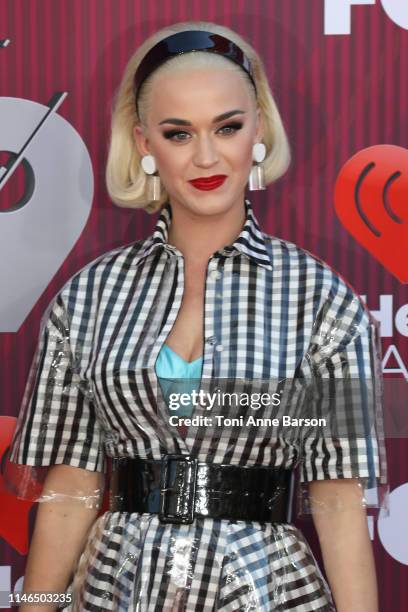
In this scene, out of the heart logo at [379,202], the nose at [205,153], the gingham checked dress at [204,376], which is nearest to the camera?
the gingham checked dress at [204,376]

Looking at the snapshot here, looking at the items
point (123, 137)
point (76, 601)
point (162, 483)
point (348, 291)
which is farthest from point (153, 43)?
point (76, 601)

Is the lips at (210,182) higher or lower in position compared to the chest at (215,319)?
higher

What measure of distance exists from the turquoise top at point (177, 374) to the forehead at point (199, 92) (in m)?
0.44

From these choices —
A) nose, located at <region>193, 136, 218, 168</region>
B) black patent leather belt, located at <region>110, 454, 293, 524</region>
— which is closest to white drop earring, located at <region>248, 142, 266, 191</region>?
nose, located at <region>193, 136, 218, 168</region>

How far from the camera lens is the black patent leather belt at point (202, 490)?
1874 millimetres

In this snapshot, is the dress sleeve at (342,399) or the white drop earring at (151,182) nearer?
the dress sleeve at (342,399)

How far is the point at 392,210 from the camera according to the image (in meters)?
2.29

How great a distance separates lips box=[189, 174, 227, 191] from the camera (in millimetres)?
2014

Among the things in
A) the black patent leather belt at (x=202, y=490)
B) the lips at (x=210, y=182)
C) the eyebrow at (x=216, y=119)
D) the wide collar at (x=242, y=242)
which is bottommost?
the black patent leather belt at (x=202, y=490)

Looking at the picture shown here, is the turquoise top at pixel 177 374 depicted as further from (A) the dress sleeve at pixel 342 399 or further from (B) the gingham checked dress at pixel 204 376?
(A) the dress sleeve at pixel 342 399

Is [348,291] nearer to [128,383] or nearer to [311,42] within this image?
[128,383]

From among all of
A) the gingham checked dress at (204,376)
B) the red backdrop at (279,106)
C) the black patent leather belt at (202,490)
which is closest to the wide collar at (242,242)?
the gingham checked dress at (204,376)

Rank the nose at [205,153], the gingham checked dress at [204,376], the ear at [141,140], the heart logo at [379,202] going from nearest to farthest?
1. the gingham checked dress at [204,376]
2. the nose at [205,153]
3. the ear at [141,140]
4. the heart logo at [379,202]

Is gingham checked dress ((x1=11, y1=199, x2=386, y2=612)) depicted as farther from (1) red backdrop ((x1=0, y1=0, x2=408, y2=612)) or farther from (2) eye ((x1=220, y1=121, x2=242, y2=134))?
(1) red backdrop ((x1=0, y1=0, x2=408, y2=612))
